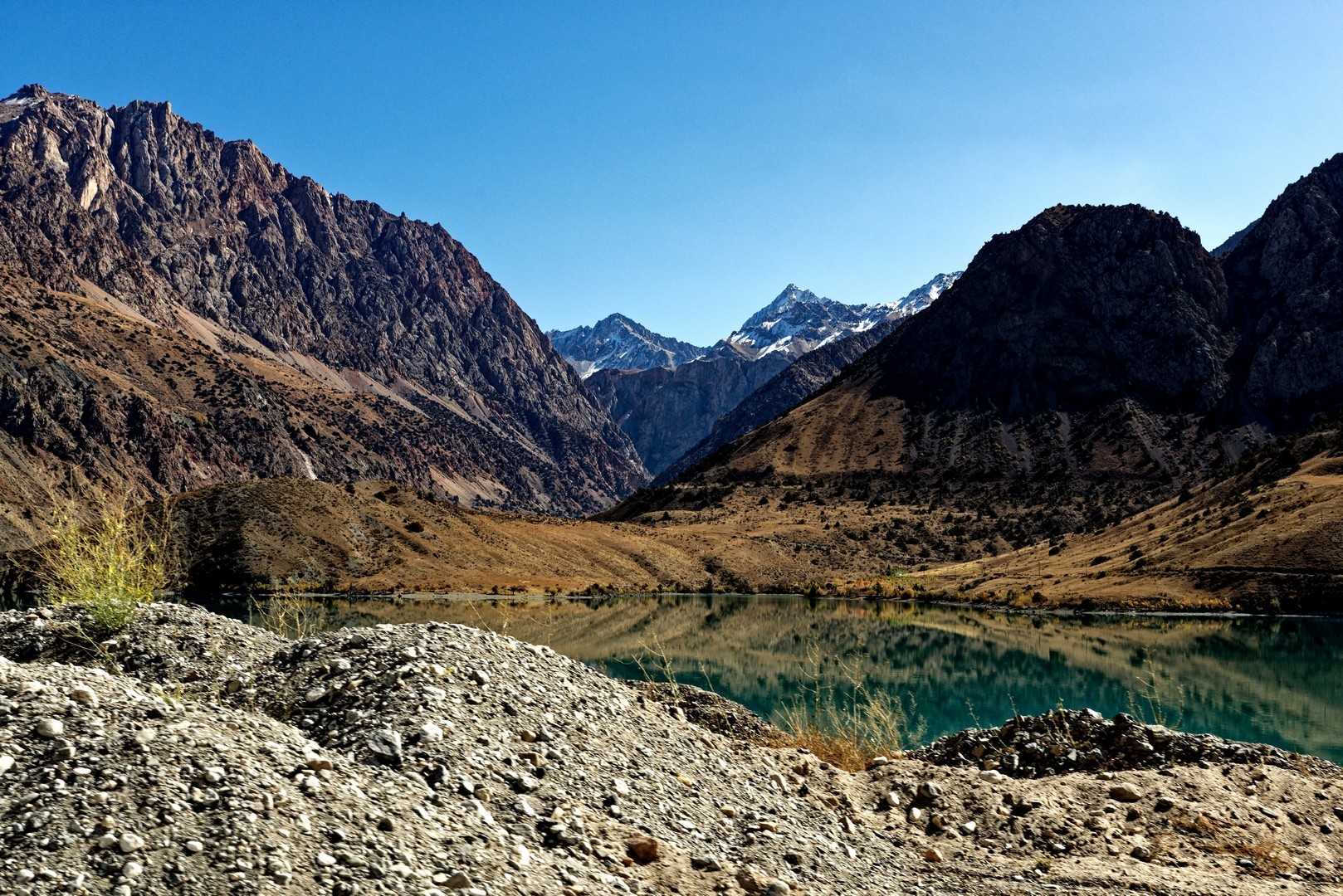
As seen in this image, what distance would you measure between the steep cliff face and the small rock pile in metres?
155

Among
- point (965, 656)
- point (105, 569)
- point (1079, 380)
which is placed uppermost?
point (1079, 380)

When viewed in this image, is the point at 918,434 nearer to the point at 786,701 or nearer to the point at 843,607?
the point at 843,607

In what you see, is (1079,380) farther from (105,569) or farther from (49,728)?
(49,728)

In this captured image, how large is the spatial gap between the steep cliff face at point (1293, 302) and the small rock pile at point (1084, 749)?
155 meters

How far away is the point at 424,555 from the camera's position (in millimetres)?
88062

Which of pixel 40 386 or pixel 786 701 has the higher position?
pixel 40 386

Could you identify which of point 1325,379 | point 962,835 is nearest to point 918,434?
point 1325,379

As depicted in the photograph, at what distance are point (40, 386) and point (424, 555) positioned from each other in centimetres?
8807

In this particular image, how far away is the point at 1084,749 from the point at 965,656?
3517 centimetres

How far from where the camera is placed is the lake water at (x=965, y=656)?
3098 cm

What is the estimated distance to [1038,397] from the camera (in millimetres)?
164125

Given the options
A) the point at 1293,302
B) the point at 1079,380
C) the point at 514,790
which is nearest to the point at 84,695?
the point at 514,790

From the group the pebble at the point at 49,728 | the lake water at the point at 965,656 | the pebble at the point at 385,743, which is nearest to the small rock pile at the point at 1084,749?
the lake water at the point at 965,656

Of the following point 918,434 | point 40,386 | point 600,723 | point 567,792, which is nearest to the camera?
point 567,792
